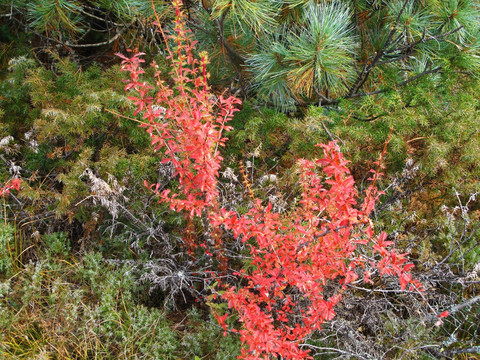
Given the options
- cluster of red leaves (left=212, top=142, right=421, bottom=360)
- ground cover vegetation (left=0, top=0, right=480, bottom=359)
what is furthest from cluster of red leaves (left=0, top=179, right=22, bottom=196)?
cluster of red leaves (left=212, top=142, right=421, bottom=360)

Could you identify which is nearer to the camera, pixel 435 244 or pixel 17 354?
pixel 17 354

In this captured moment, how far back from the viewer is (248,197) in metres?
2.71

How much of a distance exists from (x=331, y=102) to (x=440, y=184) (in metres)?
1.02

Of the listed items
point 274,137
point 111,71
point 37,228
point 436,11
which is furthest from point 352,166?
point 37,228

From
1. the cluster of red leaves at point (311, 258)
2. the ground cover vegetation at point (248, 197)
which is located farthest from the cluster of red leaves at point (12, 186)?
the cluster of red leaves at point (311, 258)

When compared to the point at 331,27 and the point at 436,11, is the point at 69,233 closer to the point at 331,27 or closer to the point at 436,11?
the point at 331,27

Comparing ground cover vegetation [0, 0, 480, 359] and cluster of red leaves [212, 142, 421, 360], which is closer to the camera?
cluster of red leaves [212, 142, 421, 360]

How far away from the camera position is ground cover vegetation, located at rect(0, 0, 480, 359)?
1954 millimetres

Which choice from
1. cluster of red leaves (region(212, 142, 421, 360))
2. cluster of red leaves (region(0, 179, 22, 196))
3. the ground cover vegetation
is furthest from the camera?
cluster of red leaves (region(0, 179, 22, 196))

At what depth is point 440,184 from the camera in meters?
2.84

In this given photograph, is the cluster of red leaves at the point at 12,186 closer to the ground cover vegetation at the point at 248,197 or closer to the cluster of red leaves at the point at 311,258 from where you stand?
the ground cover vegetation at the point at 248,197

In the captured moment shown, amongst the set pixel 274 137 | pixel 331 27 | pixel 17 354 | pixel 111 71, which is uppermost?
pixel 331 27

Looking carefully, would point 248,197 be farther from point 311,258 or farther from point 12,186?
point 12,186

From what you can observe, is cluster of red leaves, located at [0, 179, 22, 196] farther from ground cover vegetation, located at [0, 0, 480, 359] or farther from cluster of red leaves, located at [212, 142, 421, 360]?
cluster of red leaves, located at [212, 142, 421, 360]
